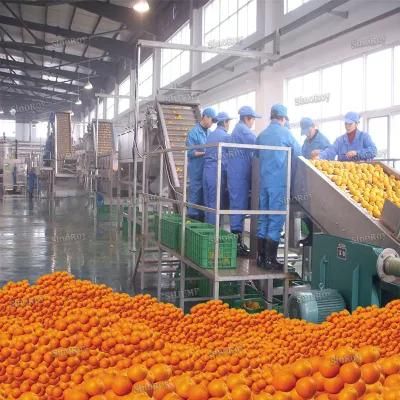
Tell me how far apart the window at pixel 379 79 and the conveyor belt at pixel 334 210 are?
126 inches

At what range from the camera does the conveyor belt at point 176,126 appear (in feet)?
25.5

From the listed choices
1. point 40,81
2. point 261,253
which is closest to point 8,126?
point 40,81

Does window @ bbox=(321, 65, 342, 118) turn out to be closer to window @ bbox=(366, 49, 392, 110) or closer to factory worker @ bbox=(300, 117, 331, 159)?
window @ bbox=(366, 49, 392, 110)

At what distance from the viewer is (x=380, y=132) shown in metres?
8.16

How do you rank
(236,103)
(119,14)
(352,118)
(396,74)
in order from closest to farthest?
(352,118) < (396,74) < (236,103) < (119,14)

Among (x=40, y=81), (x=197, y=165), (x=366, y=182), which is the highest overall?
(x=40, y=81)

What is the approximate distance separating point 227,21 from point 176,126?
5.84 metres

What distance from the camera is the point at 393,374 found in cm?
168

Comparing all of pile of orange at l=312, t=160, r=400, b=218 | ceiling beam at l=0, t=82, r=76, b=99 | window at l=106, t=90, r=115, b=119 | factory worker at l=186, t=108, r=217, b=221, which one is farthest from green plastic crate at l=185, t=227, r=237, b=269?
ceiling beam at l=0, t=82, r=76, b=99

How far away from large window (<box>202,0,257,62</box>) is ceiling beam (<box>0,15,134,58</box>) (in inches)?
235

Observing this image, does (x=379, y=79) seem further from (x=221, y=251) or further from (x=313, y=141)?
(x=221, y=251)

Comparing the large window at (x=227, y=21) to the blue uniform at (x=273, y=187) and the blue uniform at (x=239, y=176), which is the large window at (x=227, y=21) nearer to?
the blue uniform at (x=239, y=176)

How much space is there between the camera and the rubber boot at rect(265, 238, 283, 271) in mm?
4820

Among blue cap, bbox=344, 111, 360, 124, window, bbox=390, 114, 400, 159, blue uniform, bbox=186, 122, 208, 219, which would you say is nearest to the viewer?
blue cap, bbox=344, 111, 360, 124
